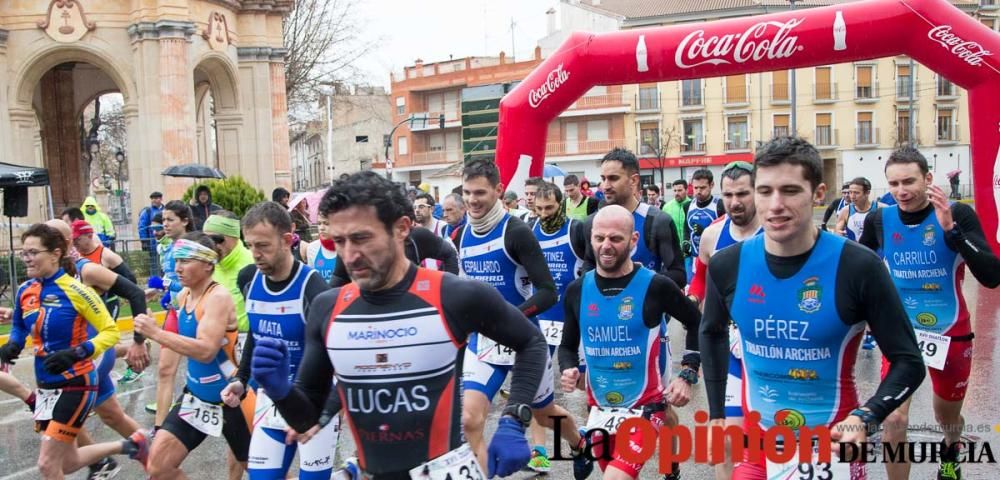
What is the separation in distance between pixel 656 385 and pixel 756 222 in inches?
63.9

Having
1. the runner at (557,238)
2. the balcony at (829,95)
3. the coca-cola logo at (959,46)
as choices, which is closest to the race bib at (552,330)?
the runner at (557,238)

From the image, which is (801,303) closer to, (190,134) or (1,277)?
(1,277)

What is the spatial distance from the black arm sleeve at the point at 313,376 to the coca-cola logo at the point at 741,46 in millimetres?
8594

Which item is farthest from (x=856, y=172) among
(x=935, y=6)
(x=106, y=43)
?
(x=935, y=6)

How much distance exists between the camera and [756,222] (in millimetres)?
6051

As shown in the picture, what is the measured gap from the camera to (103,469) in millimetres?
6168

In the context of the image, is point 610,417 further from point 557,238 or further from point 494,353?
point 557,238

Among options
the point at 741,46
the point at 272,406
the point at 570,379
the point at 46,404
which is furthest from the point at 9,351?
the point at 741,46

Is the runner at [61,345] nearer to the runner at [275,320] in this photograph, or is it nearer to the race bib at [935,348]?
the runner at [275,320]

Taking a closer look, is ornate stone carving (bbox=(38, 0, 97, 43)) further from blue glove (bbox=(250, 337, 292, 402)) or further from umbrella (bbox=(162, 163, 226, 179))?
blue glove (bbox=(250, 337, 292, 402))

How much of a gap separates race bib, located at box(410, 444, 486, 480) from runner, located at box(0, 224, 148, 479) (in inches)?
129

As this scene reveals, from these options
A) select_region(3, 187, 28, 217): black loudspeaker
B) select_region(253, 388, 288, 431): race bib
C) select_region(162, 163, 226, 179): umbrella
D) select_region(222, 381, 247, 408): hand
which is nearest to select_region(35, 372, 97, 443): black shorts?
select_region(253, 388, 288, 431): race bib

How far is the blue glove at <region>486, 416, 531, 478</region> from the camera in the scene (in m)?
3.16

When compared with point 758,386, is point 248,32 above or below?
above
